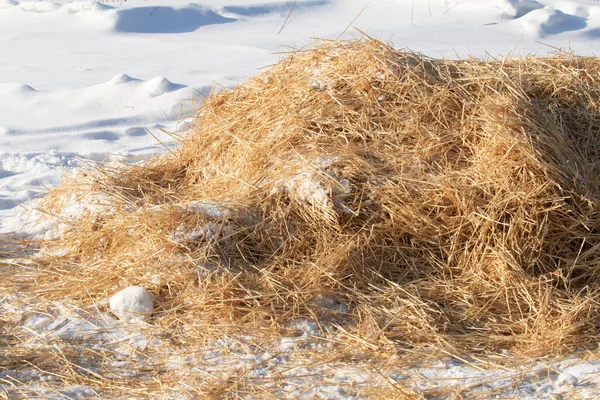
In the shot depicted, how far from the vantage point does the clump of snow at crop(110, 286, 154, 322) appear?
7.52 ft

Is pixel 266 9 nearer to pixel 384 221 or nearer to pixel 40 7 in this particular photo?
pixel 40 7

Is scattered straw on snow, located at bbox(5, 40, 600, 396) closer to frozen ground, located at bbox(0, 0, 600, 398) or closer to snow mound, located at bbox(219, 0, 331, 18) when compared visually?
frozen ground, located at bbox(0, 0, 600, 398)

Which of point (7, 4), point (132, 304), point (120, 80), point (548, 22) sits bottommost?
point (132, 304)

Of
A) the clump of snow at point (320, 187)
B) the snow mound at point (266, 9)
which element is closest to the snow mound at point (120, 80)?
the clump of snow at point (320, 187)

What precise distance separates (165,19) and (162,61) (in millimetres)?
1580

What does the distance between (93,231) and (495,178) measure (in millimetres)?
1548

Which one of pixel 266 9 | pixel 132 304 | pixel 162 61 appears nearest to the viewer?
pixel 132 304

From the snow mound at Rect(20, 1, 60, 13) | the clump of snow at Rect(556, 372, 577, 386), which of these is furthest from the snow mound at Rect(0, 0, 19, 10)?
the clump of snow at Rect(556, 372, 577, 386)

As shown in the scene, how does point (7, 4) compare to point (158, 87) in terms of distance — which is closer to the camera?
point (158, 87)

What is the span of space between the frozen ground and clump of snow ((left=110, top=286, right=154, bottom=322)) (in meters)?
0.05

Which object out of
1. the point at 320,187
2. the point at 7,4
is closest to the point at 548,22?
the point at 320,187

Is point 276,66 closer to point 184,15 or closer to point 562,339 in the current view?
point 562,339

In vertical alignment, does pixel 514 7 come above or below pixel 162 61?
above

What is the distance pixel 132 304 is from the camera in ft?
7.55
